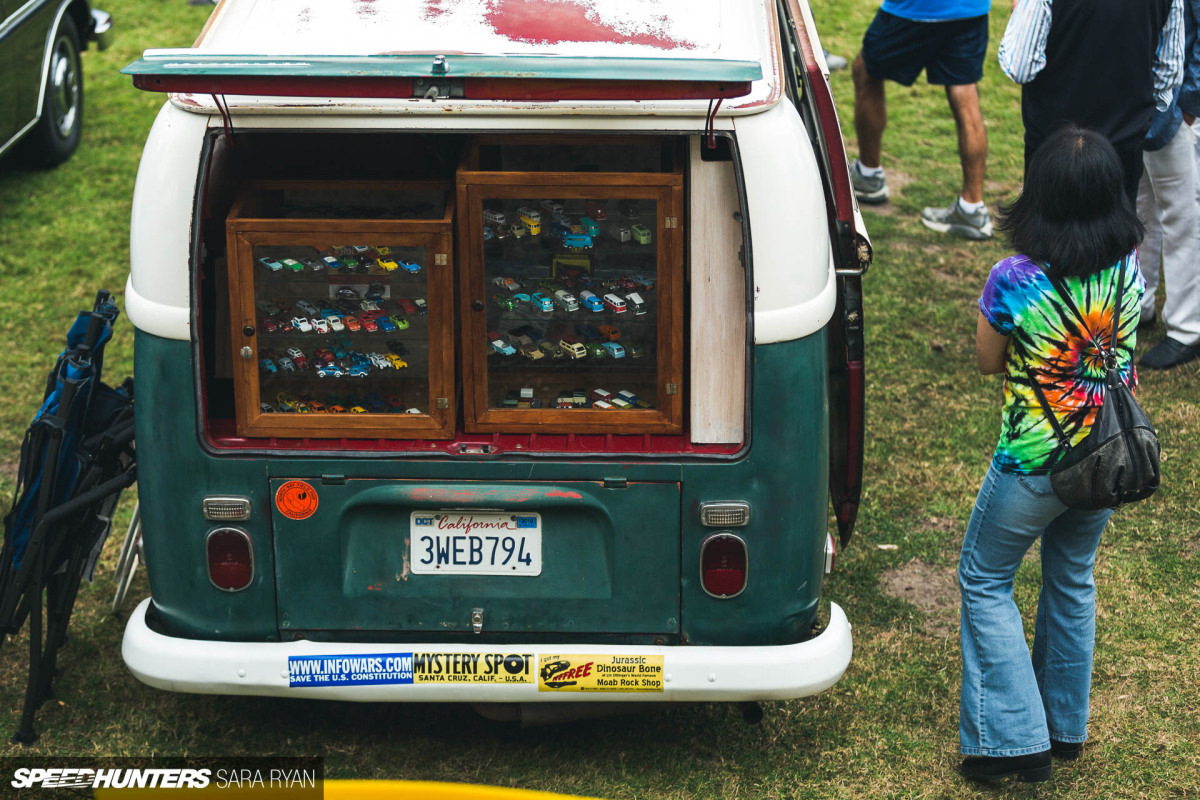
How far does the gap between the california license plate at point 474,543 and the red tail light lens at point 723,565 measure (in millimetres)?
442

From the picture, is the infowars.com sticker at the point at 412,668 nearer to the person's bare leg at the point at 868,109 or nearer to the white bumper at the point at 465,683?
the white bumper at the point at 465,683

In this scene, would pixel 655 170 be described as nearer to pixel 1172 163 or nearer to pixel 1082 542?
pixel 1082 542

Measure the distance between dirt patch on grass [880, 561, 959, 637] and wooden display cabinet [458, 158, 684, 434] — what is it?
1541 mm

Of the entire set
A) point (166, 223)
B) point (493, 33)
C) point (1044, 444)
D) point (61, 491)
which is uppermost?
point (493, 33)

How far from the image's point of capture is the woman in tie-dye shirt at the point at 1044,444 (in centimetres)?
337

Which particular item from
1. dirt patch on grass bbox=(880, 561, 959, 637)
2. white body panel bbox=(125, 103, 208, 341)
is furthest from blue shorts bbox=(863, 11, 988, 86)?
white body panel bbox=(125, 103, 208, 341)

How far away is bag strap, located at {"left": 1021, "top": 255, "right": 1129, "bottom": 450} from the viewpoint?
11.1 feet

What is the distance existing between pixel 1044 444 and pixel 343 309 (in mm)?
1908

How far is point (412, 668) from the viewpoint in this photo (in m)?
3.49

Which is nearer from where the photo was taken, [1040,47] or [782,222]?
[782,222]

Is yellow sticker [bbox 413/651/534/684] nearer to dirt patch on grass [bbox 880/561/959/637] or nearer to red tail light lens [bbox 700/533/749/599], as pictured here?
red tail light lens [bbox 700/533/749/599]

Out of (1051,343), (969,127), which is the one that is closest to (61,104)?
(969,127)

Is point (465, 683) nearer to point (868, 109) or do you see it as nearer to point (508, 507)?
point (508, 507)

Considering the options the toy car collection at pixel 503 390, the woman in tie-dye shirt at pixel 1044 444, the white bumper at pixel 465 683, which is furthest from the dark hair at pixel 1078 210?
the white bumper at pixel 465 683
